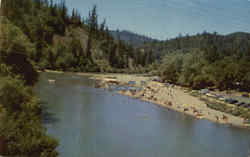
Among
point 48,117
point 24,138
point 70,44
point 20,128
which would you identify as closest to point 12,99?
point 20,128

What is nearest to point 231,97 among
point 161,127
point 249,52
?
point 249,52

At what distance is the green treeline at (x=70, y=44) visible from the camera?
28.4 feet

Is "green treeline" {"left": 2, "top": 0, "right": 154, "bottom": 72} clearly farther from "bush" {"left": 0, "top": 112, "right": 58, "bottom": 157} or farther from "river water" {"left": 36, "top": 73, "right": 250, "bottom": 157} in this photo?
"river water" {"left": 36, "top": 73, "right": 250, "bottom": 157}

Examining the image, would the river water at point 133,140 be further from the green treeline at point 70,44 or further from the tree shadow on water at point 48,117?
the green treeline at point 70,44

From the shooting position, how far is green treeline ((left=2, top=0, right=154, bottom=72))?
28.4 ft

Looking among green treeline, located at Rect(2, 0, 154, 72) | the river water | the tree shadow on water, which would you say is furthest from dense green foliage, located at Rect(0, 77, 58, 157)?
the tree shadow on water

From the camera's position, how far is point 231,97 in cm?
509

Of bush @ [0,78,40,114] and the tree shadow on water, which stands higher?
bush @ [0,78,40,114]

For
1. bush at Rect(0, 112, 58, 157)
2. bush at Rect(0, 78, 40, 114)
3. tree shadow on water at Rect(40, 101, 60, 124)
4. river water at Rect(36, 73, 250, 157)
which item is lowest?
river water at Rect(36, 73, 250, 157)

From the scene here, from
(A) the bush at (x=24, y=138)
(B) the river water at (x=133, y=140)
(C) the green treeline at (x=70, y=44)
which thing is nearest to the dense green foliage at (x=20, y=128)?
(A) the bush at (x=24, y=138)

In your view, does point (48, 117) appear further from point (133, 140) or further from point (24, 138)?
point (24, 138)

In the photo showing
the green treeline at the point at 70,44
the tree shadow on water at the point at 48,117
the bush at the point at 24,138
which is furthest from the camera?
the green treeline at the point at 70,44

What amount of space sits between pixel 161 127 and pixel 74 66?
46.0ft

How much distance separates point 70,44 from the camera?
1894 cm
